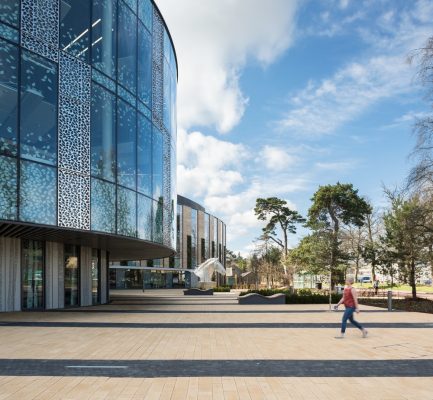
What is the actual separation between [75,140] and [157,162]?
751 cm

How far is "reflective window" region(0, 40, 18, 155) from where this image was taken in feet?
50.4

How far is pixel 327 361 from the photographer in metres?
9.24

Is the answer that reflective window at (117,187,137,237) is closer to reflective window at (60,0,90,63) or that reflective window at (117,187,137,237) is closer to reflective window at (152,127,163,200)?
reflective window at (152,127,163,200)

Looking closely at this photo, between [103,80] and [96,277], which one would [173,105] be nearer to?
[103,80]

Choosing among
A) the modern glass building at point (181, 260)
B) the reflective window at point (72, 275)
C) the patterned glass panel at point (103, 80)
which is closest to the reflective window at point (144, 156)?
the patterned glass panel at point (103, 80)

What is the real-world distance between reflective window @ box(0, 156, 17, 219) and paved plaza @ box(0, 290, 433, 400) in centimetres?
364

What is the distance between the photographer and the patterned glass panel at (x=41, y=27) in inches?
635

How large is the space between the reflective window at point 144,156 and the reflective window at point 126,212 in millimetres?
1102

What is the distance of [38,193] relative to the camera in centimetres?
1619

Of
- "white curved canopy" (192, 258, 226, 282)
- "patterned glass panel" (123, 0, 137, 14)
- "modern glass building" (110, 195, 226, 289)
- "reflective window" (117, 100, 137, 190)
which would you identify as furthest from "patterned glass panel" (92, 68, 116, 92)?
"modern glass building" (110, 195, 226, 289)

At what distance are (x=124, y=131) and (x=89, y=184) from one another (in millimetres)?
3719

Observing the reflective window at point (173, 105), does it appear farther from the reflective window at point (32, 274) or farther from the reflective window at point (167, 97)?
the reflective window at point (32, 274)

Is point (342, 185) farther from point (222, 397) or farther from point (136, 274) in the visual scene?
point (222, 397)

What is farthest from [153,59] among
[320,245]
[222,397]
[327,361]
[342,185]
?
[342,185]
